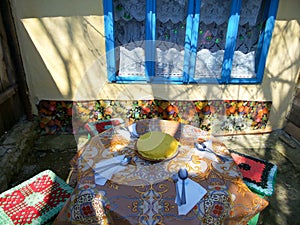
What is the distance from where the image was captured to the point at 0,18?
271 cm

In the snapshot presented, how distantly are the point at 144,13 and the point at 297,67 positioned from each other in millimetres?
2364

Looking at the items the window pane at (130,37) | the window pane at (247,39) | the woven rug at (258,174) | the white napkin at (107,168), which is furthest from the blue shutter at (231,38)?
the white napkin at (107,168)

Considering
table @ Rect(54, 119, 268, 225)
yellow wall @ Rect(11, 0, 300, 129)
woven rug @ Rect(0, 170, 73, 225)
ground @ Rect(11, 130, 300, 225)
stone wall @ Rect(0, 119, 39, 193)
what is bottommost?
ground @ Rect(11, 130, 300, 225)

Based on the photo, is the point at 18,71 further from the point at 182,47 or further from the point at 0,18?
the point at 182,47

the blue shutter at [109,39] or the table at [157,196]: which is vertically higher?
the blue shutter at [109,39]

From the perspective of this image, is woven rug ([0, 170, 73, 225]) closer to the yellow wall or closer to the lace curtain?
the yellow wall

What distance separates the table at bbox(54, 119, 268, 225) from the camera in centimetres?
117

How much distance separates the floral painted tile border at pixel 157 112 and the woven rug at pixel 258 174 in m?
1.30

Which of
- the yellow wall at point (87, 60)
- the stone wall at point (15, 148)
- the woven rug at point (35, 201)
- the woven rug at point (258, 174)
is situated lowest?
the stone wall at point (15, 148)

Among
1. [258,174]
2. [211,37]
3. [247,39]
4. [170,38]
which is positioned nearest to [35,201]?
[258,174]

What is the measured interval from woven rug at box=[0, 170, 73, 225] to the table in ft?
1.15

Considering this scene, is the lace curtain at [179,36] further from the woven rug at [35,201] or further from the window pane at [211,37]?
the woven rug at [35,201]

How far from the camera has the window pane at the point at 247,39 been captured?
9.71 feet

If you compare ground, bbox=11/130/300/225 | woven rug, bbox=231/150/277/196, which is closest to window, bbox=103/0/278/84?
ground, bbox=11/130/300/225
